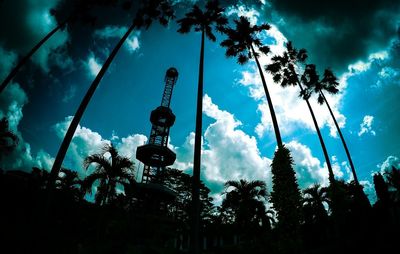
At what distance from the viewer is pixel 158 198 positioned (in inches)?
1346

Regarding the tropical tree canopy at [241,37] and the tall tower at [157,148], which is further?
the tall tower at [157,148]

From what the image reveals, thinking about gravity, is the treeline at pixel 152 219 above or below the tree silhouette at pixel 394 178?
below

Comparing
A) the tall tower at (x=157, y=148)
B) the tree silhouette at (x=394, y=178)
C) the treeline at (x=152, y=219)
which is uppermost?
the tall tower at (x=157, y=148)

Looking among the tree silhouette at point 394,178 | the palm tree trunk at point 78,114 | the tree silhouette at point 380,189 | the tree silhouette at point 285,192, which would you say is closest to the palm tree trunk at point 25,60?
the palm tree trunk at point 78,114

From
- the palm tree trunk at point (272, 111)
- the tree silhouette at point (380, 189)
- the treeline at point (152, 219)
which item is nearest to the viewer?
the treeline at point (152, 219)

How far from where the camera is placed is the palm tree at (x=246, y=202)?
2923 cm

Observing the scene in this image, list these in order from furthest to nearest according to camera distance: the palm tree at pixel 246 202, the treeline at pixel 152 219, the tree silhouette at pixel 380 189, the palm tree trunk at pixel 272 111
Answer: the palm tree at pixel 246 202
the tree silhouette at pixel 380 189
the palm tree trunk at pixel 272 111
the treeline at pixel 152 219

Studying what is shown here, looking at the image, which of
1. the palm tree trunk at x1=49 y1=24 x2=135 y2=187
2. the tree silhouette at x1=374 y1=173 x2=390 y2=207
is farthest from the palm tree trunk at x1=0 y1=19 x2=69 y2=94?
the tree silhouette at x1=374 y1=173 x2=390 y2=207

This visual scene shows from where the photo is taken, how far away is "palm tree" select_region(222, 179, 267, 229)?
95.9 ft

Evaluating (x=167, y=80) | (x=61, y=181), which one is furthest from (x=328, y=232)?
(x=167, y=80)

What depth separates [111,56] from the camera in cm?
1802

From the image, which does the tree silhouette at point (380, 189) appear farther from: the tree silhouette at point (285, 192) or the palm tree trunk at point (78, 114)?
the palm tree trunk at point (78, 114)

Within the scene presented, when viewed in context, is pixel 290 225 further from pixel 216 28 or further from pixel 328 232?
pixel 216 28

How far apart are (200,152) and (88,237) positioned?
1004 cm
